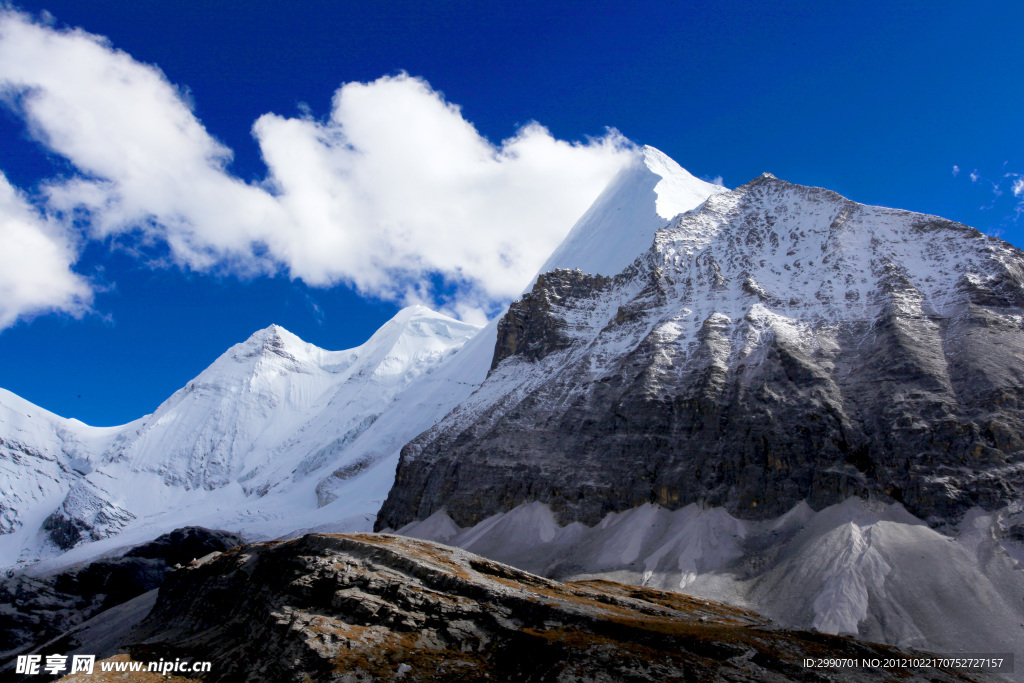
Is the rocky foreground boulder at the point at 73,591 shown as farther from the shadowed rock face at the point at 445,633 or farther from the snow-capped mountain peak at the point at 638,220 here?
the snow-capped mountain peak at the point at 638,220

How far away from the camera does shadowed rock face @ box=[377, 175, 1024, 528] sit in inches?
3204

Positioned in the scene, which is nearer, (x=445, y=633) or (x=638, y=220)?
(x=445, y=633)

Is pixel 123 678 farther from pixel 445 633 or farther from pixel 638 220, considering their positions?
pixel 638 220

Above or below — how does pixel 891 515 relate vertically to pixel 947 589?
above

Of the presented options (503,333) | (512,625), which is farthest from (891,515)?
(503,333)

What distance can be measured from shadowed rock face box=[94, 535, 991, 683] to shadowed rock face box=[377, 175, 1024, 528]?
4134 centimetres

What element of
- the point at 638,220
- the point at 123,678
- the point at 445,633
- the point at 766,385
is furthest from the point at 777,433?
the point at 638,220

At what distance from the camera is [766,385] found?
9569 cm

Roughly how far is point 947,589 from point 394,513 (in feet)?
276

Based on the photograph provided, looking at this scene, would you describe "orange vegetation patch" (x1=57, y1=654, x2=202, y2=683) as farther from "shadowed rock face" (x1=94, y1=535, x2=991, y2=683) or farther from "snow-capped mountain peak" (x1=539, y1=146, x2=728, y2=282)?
"snow-capped mountain peak" (x1=539, y1=146, x2=728, y2=282)

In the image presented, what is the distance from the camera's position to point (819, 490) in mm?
81938

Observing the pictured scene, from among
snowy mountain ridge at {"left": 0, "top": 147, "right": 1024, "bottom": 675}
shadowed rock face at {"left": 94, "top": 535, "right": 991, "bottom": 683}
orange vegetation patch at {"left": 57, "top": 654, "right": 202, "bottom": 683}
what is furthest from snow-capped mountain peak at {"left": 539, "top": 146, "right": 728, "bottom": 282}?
orange vegetation patch at {"left": 57, "top": 654, "right": 202, "bottom": 683}

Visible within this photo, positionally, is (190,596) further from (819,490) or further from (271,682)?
(819,490)

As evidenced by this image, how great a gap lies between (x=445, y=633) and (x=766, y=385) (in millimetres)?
72288
